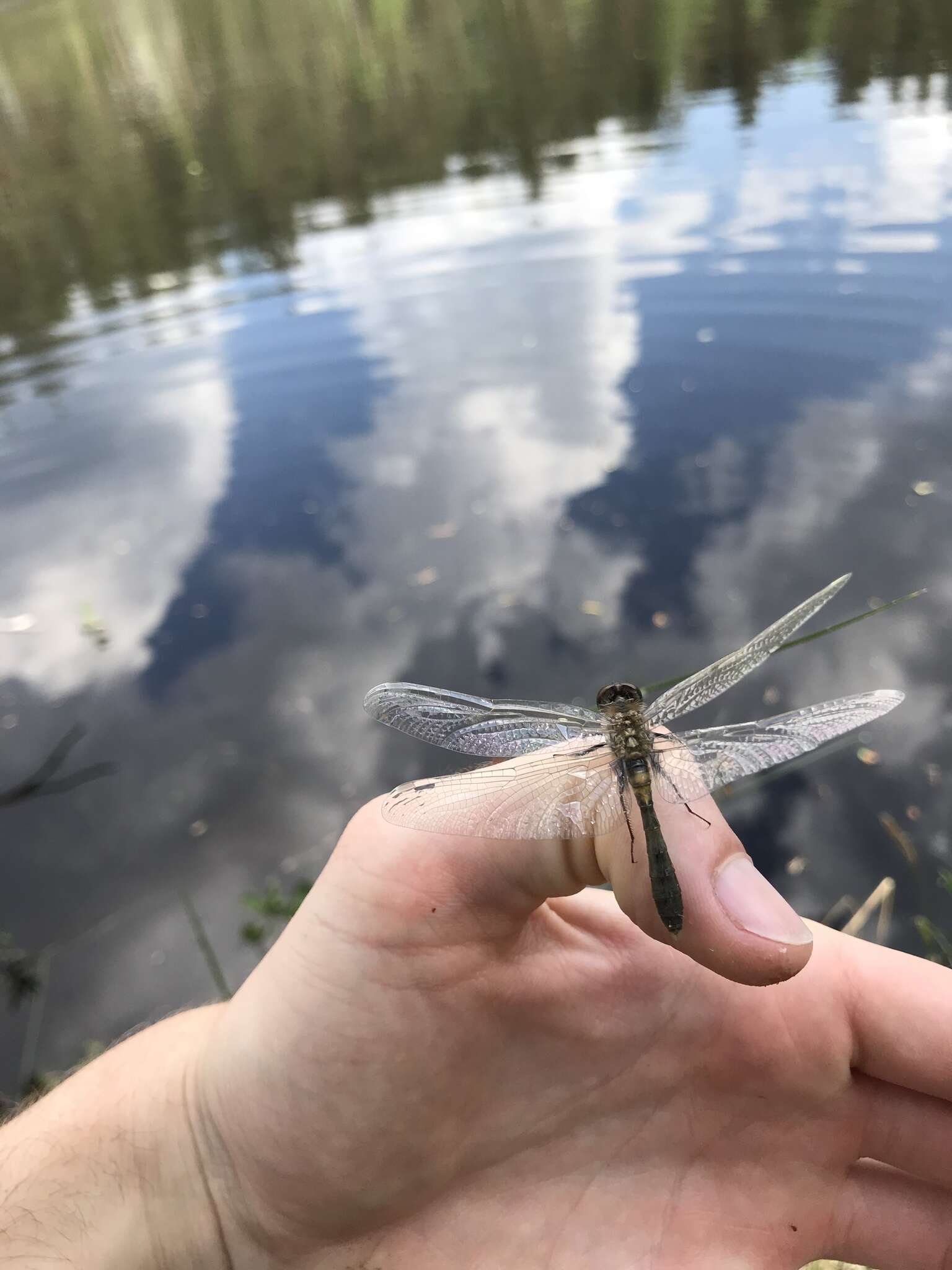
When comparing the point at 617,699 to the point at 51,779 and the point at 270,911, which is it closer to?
the point at 270,911

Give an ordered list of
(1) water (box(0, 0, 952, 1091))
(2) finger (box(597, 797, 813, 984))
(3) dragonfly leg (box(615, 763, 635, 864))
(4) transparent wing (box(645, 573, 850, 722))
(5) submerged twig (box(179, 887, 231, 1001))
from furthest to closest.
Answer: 1. (1) water (box(0, 0, 952, 1091))
2. (5) submerged twig (box(179, 887, 231, 1001))
3. (4) transparent wing (box(645, 573, 850, 722))
4. (3) dragonfly leg (box(615, 763, 635, 864))
5. (2) finger (box(597, 797, 813, 984))

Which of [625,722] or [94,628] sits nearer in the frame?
[625,722]

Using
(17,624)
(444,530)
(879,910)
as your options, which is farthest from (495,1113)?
(17,624)

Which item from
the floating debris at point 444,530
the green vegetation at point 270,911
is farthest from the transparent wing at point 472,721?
the floating debris at point 444,530

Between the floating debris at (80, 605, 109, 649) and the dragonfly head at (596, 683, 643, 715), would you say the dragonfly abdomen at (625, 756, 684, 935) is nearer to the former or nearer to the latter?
the dragonfly head at (596, 683, 643, 715)

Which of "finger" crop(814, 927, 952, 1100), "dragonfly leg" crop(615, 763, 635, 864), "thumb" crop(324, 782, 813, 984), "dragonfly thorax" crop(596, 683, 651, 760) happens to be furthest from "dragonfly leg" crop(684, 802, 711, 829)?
"finger" crop(814, 927, 952, 1100)

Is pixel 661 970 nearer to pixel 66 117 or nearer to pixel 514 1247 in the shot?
pixel 514 1247
